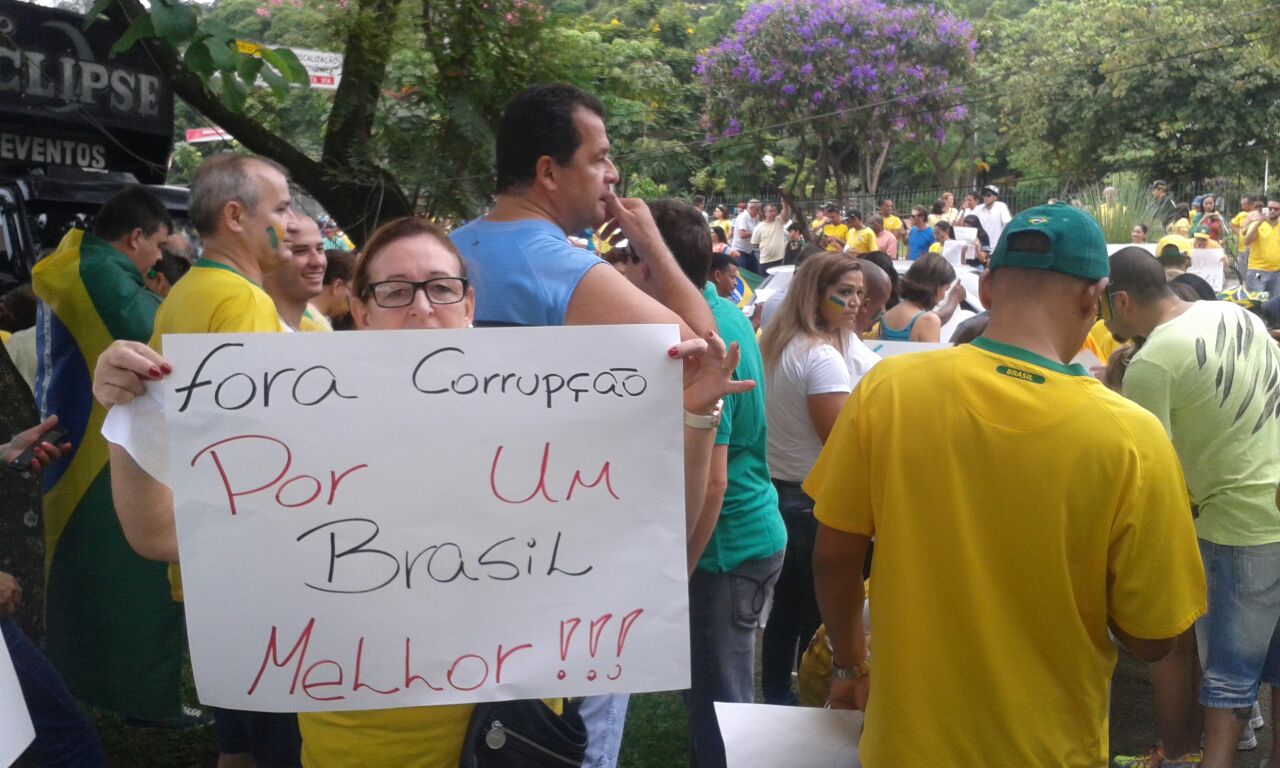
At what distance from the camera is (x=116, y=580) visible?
14.7 ft

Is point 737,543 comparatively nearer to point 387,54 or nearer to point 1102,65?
point 387,54

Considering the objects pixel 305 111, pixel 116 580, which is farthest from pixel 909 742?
pixel 305 111

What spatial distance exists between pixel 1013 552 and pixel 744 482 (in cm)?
135

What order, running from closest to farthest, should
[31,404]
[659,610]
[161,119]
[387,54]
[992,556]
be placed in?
[659,610], [992,556], [31,404], [387,54], [161,119]

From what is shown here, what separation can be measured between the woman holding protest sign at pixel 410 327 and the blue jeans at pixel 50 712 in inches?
54.2

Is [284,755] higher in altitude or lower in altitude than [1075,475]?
lower

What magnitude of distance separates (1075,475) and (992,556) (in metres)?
→ 0.22

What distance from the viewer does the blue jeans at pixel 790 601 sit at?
4734 mm

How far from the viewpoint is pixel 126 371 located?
2098mm

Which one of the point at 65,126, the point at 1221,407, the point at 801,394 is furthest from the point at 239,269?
the point at 65,126

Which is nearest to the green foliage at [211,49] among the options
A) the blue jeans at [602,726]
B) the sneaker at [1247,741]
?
the blue jeans at [602,726]

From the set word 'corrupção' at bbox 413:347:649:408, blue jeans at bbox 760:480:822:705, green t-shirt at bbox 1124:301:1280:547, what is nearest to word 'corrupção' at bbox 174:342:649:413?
word 'corrupção' at bbox 413:347:649:408

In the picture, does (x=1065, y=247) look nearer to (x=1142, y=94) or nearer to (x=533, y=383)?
(x=533, y=383)

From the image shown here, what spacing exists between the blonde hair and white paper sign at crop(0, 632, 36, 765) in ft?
9.96
